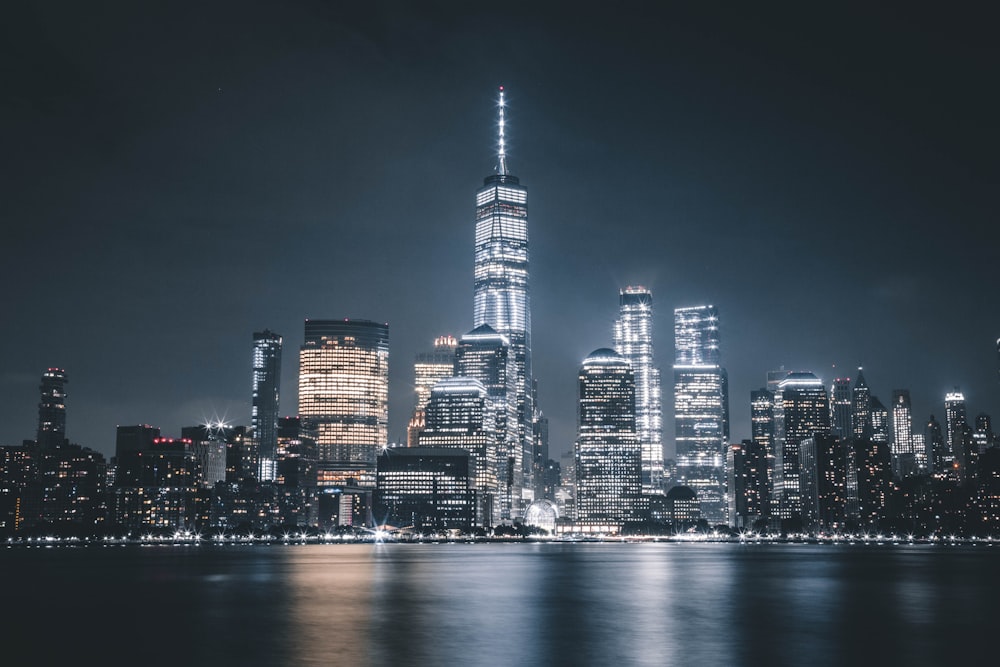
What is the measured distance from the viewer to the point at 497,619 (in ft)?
287

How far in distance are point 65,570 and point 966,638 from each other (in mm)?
144917

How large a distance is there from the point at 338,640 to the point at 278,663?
10.1 meters

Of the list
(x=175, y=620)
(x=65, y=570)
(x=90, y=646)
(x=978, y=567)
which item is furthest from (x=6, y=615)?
(x=978, y=567)

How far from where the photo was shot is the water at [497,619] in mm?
67000

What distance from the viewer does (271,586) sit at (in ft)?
433

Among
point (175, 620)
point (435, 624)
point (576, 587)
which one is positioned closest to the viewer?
point (435, 624)

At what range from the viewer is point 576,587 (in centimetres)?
13000

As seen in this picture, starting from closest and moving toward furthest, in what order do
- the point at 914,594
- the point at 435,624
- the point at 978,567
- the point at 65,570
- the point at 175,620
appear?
the point at 435,624
the point at 175,620
the point at 914,594
the point at 65,570
the point at 978,567

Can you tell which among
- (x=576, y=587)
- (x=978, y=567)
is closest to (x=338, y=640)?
(x=576, y=587)

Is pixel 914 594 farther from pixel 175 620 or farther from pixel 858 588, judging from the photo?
pixel 175 620

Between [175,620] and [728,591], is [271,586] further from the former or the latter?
[728,591]

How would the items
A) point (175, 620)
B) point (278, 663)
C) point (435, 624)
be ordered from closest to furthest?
point (278, 663) → point (435, 624) → point (175, 620)

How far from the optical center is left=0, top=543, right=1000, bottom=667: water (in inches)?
2638

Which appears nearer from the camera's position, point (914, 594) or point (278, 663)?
point (278, 663)
